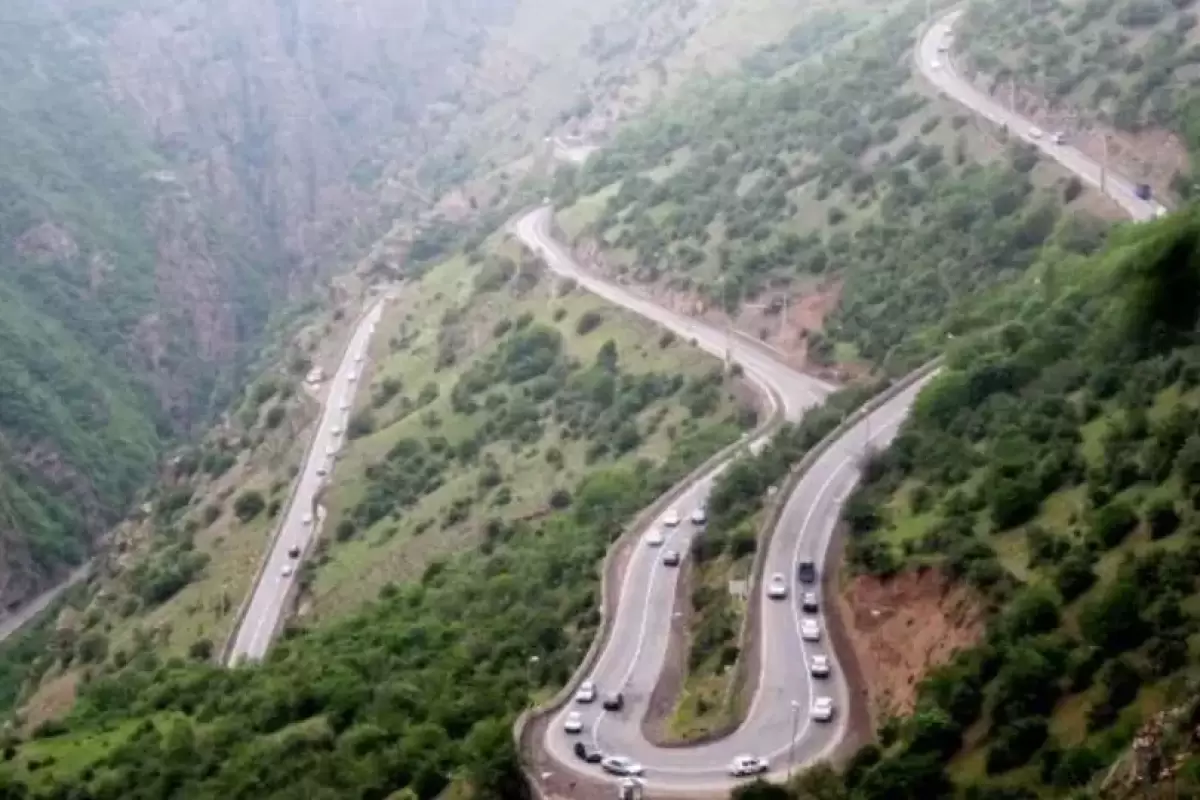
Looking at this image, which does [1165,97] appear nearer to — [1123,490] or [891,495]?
[891,495]

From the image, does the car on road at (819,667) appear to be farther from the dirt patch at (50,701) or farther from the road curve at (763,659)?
the dirt patch at (50,701)

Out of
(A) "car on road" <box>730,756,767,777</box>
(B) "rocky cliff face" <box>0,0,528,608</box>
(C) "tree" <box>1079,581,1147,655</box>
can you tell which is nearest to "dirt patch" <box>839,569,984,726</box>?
(A) "car on road" <box>730,756,767,777</box>

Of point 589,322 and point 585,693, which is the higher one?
point 585,693

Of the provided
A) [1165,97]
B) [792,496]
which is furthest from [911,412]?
[1165,97]

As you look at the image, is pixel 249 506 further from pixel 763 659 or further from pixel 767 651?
pixel 763 659

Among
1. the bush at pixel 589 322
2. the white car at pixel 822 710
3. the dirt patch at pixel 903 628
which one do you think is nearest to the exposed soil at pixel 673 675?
the white car at pixel 822 710

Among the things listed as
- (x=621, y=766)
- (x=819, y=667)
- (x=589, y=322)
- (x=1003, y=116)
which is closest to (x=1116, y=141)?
(x=1003, y=116)
